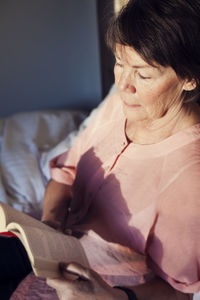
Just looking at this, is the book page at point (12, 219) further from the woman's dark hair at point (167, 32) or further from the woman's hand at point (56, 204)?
the woman's dark hair at point (167, 32)

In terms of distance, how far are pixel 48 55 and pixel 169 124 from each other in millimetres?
1407

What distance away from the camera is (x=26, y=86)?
2.16 m

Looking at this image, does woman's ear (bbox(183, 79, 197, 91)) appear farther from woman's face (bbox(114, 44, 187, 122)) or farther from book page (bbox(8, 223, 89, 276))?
book page (bbox(8, 223, 89, 276))

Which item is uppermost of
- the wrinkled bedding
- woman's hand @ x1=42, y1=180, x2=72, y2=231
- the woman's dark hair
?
the woman's dark hair

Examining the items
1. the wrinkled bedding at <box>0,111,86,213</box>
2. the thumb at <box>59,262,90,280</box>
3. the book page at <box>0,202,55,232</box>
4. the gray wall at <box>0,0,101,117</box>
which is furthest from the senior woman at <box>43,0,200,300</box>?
the gray wall at <box>0,0,101,117</box>

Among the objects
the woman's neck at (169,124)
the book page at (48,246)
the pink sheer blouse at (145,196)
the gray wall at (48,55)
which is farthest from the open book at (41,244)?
the gray wall at (48,55)

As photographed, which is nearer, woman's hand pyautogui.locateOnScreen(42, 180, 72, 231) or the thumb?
the thumb

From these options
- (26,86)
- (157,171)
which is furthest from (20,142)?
(157,171)

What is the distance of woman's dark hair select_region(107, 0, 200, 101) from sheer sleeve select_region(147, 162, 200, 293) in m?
0.21

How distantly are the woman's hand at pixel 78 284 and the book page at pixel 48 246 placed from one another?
0.10 feet

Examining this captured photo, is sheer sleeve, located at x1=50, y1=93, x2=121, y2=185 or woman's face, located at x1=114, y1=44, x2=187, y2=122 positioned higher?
woman's face, located at x1=114, y1=44, x2=187, y2=122

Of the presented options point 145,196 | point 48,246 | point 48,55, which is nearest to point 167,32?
point 145,196

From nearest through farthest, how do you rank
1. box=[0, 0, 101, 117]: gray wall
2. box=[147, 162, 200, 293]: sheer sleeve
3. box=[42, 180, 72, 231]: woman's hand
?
box=[147, 162, 200, 293]: sheer sleeve, box=[42, 180, 72, 231]: woman's hand, box=[0, 0, 101, 117]: gray wall

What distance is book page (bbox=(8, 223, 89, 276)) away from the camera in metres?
0.64
